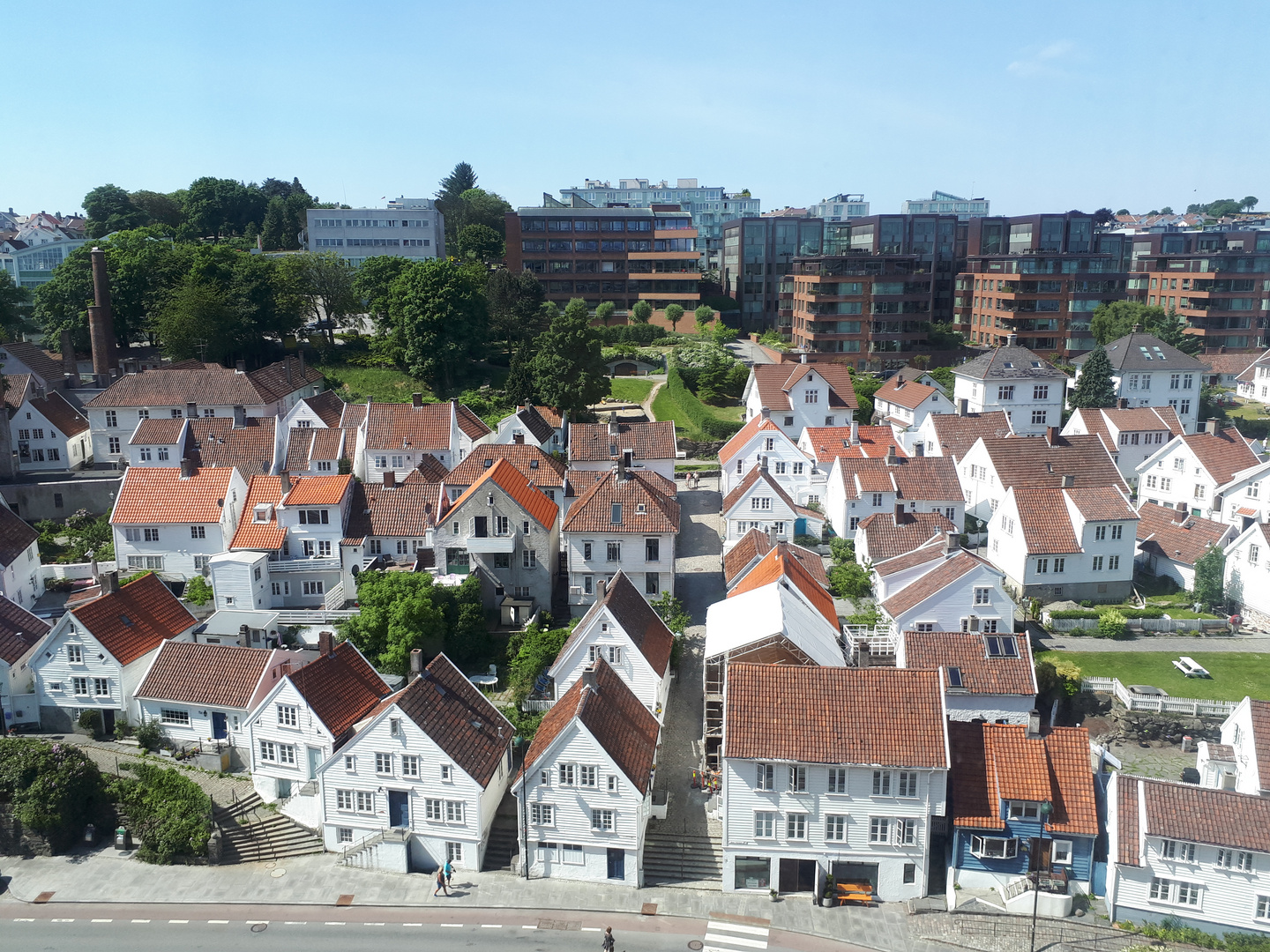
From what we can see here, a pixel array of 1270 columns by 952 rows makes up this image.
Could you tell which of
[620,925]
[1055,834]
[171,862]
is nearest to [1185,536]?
[1055,834]

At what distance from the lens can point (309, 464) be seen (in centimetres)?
7250

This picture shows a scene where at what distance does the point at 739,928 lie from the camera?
35.1m

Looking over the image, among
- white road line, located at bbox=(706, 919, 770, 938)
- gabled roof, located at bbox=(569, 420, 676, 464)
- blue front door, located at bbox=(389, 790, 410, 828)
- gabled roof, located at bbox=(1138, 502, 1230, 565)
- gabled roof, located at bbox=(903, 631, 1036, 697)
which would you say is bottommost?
white road line, located at bbox=(706, 919, 770, 938)

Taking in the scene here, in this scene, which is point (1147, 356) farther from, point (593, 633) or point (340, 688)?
point (340, 688)

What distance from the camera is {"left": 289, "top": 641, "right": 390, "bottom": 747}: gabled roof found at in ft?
135

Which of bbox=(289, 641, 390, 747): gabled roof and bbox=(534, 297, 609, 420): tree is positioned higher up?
bbox=(534, 297, 609, 420): tree

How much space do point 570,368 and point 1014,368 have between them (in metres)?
39.3

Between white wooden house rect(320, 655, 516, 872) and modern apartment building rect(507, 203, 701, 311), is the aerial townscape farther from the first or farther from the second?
modern apartment building rect(507, 203, 701, 311)

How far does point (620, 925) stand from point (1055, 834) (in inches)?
624

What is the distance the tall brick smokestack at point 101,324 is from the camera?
299ft

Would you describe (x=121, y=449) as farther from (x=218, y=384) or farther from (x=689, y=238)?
(x=689, y=238)

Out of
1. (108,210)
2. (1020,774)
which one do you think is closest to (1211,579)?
(1020,774)

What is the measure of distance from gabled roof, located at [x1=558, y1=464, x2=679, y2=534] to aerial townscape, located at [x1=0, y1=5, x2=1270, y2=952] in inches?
8.0

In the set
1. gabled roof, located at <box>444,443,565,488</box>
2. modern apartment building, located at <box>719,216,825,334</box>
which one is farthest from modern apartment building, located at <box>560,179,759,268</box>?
gabled roof, located at <box>444,443,565,488</box>
